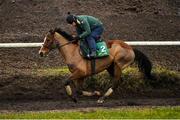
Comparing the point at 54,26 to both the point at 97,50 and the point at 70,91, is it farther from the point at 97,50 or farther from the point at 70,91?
the point at 70,91

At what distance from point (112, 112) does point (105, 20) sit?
19.0 ft

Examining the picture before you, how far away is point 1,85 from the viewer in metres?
15.9

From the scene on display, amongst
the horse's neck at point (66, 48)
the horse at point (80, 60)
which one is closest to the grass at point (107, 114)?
the horse at point (80, 60)

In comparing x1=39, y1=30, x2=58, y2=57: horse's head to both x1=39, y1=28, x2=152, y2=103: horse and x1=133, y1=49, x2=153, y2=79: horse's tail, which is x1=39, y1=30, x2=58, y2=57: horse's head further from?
x1=133, y1=49, x2=153, y2=79: horse's tail

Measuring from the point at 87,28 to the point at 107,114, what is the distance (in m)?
2.02

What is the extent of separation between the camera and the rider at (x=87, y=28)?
1441 centimetres

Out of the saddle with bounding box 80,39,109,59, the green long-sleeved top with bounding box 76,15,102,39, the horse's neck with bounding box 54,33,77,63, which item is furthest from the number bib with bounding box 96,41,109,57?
the horse's neck with bounding box 54,33,77,63

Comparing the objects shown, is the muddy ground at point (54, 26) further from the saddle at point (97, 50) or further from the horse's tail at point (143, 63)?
the saddle at point (97, 50)

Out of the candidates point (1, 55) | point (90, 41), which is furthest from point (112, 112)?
point (1, 55)

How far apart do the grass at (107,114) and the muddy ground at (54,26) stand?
109 centimetres

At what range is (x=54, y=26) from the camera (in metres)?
18.6

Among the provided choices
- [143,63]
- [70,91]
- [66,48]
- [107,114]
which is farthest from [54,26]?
[107,114]

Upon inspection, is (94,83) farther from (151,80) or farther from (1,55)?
(1,55)

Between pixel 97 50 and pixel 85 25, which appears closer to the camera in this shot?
pixel 85 25
